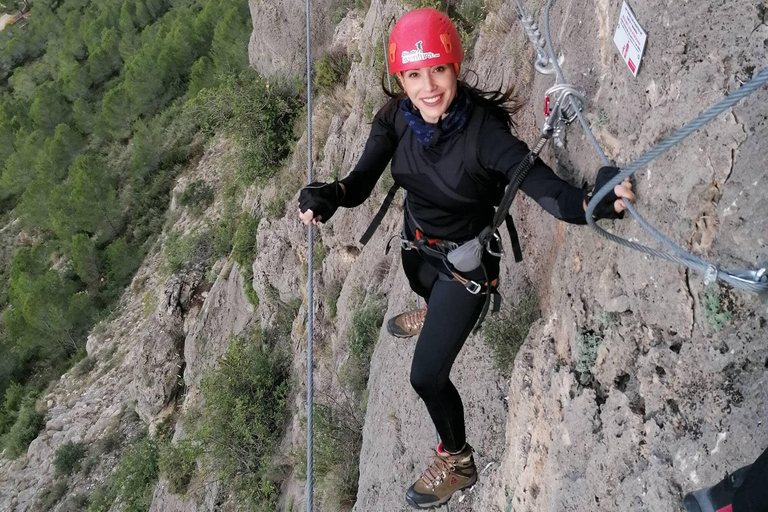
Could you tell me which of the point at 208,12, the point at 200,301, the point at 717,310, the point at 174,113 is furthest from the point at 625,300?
the point at 208,12

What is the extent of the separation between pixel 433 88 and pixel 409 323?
6.33 feet

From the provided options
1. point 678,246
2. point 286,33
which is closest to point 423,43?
point 678,246

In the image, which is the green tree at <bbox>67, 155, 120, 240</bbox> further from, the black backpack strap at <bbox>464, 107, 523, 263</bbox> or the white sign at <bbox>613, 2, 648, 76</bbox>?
the white sign at <bbox>613, 2, 648, 76</bbox>

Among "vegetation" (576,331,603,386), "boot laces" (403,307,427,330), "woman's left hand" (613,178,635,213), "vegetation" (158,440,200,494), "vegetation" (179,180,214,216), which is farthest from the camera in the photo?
"vegetation" (179,180,214,216)

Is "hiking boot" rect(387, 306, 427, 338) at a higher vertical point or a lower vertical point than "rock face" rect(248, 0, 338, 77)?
higher

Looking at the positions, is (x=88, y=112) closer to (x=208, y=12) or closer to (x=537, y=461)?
(x=208, y=12)

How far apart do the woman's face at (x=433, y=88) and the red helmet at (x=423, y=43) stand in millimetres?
39

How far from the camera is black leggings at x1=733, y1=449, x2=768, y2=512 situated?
1.30 meters

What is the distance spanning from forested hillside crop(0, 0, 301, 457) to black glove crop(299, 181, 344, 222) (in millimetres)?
12370

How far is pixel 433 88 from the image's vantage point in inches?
93.9

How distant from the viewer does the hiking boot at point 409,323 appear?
12.7 ft

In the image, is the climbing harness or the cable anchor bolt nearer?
the climbing harness

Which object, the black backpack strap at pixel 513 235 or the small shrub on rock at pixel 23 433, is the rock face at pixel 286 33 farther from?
the small shrub on rock at pixel 23 433

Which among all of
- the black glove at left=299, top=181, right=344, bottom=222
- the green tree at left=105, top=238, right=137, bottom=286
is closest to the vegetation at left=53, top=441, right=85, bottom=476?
the green tree at left=105, top=238, right=137, bottom=286
